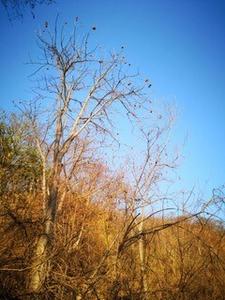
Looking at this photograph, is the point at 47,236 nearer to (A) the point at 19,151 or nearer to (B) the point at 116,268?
(B) the point at 116,268

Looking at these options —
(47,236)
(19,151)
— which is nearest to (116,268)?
(47,236)

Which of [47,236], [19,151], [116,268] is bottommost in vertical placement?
[116,268]

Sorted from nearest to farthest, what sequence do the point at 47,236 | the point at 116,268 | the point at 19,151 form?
the point at 116,268 < the point at 47,236 < the point at 19,151

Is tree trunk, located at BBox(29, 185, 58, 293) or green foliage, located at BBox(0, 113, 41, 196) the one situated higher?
green foliage, located at BBox(0, 113, 41, 196)

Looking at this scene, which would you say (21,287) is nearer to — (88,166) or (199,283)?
(199,283)

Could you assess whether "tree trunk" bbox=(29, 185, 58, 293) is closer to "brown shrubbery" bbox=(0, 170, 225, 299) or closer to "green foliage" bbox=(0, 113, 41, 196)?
"brown shrubbery" bbox=(0, 170, 225, 299)

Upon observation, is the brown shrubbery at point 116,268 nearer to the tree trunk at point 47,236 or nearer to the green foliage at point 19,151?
the tree trunk at point 47,236

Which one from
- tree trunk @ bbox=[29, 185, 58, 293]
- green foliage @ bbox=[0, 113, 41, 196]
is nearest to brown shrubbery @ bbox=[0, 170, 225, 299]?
tree trunk @ bbox=[29, 185, 58, 293]

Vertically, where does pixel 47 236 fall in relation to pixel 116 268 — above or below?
above

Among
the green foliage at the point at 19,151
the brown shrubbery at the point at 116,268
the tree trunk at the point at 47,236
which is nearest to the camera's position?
the brown shrubbery at the point at 116,268

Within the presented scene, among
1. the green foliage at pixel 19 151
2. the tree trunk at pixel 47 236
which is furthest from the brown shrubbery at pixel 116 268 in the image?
the green foliage at pixel 19 151

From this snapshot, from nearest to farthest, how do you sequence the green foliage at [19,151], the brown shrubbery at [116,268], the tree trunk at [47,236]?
the brown shrubbery at [116,268] < the tree trunk at [47,236] < the green foliage at [19,151]

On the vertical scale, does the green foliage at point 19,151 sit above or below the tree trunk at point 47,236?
above

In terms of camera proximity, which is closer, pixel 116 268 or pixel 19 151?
pixel 116 268
